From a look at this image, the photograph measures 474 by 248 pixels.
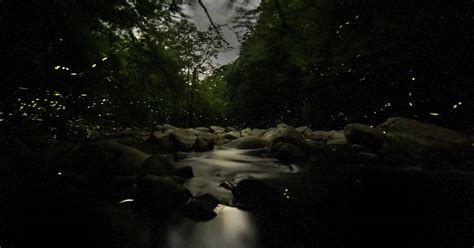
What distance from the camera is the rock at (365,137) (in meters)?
7.00

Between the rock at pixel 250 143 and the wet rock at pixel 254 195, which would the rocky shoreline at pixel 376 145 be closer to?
the rock at pixel 250 143

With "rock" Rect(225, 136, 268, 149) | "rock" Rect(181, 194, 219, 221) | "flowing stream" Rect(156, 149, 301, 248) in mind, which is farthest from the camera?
"rock" Rect(225, 136, 268, 149)

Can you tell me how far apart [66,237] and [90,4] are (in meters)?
1.73

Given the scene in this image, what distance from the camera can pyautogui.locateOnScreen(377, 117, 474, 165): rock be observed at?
6262 millimetres

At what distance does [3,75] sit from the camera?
2.45 metres

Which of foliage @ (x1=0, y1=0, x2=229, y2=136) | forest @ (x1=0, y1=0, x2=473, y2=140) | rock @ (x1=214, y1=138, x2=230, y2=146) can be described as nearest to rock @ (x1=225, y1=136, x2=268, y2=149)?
rock @ (x1=214, y1=138, x2=230, y2=146)

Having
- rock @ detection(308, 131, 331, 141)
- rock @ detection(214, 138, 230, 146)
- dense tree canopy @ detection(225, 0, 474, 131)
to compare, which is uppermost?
dense tree canopy @ detection(225, 0, 474, 131)

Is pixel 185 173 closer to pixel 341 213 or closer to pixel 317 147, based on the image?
pixel 341 213

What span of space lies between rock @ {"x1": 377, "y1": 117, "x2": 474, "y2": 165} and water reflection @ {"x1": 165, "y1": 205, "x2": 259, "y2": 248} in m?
4.75

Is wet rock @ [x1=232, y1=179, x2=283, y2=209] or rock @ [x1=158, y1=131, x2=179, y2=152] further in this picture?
rock @ [x1=158, y1=131, x2=179, y2=152]

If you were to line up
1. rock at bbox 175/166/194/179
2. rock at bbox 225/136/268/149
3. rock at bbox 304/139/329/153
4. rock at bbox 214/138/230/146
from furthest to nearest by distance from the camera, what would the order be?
rock at bbox 214/138/230/146 → rock at bbox 225/136/268/149 → rock at bbox 304/139/329/153 → rock at bbox 175/166/194/179

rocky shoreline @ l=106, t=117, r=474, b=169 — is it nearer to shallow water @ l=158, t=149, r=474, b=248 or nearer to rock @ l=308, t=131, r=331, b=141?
rock @ l=308, t=131, r=331, b=141

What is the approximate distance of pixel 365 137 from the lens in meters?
7.18

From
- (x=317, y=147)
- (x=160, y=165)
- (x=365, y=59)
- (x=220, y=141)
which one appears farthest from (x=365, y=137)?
(x=160, y=165)
